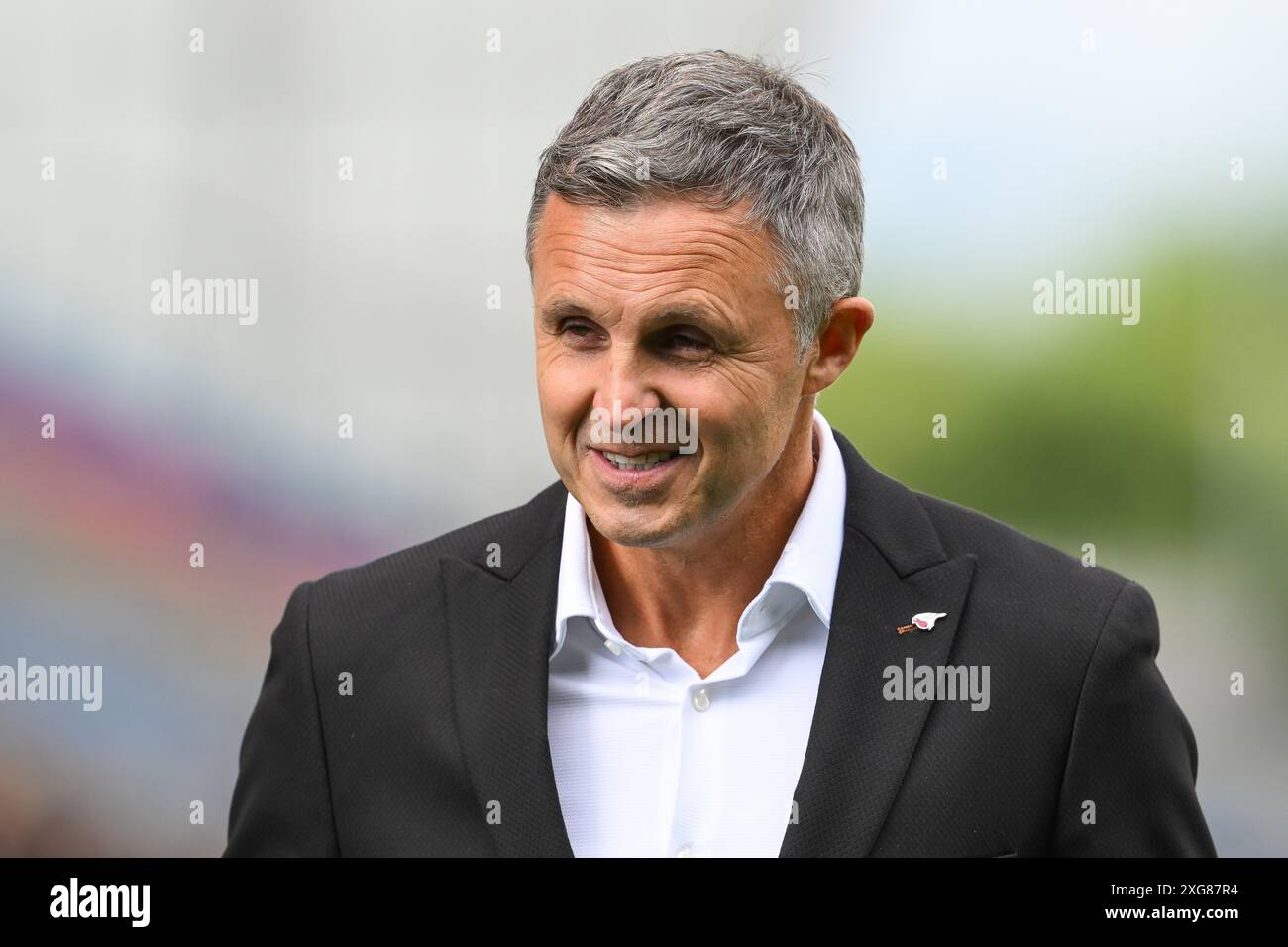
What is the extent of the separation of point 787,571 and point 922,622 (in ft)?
0.81

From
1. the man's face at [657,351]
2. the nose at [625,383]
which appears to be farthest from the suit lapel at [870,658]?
the nose at [625,383]

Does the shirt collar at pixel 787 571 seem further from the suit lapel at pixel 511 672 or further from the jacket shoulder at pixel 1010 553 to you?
the jacket shoulder at pixel 1010 553

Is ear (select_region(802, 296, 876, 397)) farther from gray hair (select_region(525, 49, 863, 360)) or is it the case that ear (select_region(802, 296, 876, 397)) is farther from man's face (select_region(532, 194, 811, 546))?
man's face (select_region(532, 194, 811, 546))

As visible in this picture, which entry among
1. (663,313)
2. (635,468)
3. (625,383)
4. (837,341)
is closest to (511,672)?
(635,468)

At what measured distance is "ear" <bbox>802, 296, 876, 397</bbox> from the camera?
2551 millimetres

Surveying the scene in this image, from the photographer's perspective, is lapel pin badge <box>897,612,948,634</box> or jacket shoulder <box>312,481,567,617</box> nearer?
lapel pin badge <box>897,612,948,634</box>

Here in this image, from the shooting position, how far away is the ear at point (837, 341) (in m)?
2.55

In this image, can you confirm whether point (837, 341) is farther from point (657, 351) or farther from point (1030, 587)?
point (1030, 587)

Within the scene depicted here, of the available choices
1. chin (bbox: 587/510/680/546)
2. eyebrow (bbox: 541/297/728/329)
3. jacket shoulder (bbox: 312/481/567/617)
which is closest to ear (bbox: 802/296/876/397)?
eyebrow (bbox: 541/297/728/329)

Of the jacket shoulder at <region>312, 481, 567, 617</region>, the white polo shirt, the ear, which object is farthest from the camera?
the jacket shoulder at <region>312, 481, 567, 617</region>

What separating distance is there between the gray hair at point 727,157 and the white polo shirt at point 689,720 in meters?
0.45

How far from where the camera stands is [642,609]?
2.59 metres

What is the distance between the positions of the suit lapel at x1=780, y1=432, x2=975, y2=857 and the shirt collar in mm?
25
